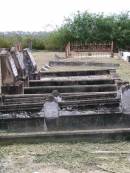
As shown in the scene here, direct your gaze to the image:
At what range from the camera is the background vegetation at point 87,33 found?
36625mm

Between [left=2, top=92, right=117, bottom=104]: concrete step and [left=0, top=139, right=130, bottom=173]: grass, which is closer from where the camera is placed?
[left=0, top=139, right=130, bottom=173]: grass

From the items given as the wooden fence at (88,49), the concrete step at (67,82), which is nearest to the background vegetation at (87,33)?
the wooden fence at (88,49)

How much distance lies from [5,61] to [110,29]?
28.8 meters

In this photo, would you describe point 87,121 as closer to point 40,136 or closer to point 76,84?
point 40,136

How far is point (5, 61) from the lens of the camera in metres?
8.79

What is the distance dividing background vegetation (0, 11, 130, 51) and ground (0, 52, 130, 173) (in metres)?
29.9

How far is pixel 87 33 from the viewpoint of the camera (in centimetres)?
3672

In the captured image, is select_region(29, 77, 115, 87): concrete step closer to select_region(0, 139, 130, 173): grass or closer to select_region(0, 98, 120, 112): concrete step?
select_region(0, 98, 120, 112): concrete step

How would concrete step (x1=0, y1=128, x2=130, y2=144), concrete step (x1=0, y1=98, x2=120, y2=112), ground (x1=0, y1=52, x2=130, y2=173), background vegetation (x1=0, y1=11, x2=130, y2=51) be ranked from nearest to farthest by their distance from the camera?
ground (x1=0, y1=52, x2=130, y2=173) → concrete step (x1=0, y1=128, x2=130, y2=144) → concrete step (x1=0, y1=98, x2=120, y2=112) → background vegetation (x1=0, y1=11, x2=130, y2=51)

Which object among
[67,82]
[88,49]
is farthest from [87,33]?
[67,82]

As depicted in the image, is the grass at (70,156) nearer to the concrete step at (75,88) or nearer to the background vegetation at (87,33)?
the concrete step at (75,88)

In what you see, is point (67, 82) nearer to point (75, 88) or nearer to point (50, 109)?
point (75, 88)

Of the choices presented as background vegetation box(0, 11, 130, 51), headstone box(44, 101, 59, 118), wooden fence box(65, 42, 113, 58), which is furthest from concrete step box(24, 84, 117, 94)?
background vegetation box(0, 11, 130, 51)

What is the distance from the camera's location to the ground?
545 centimetres
